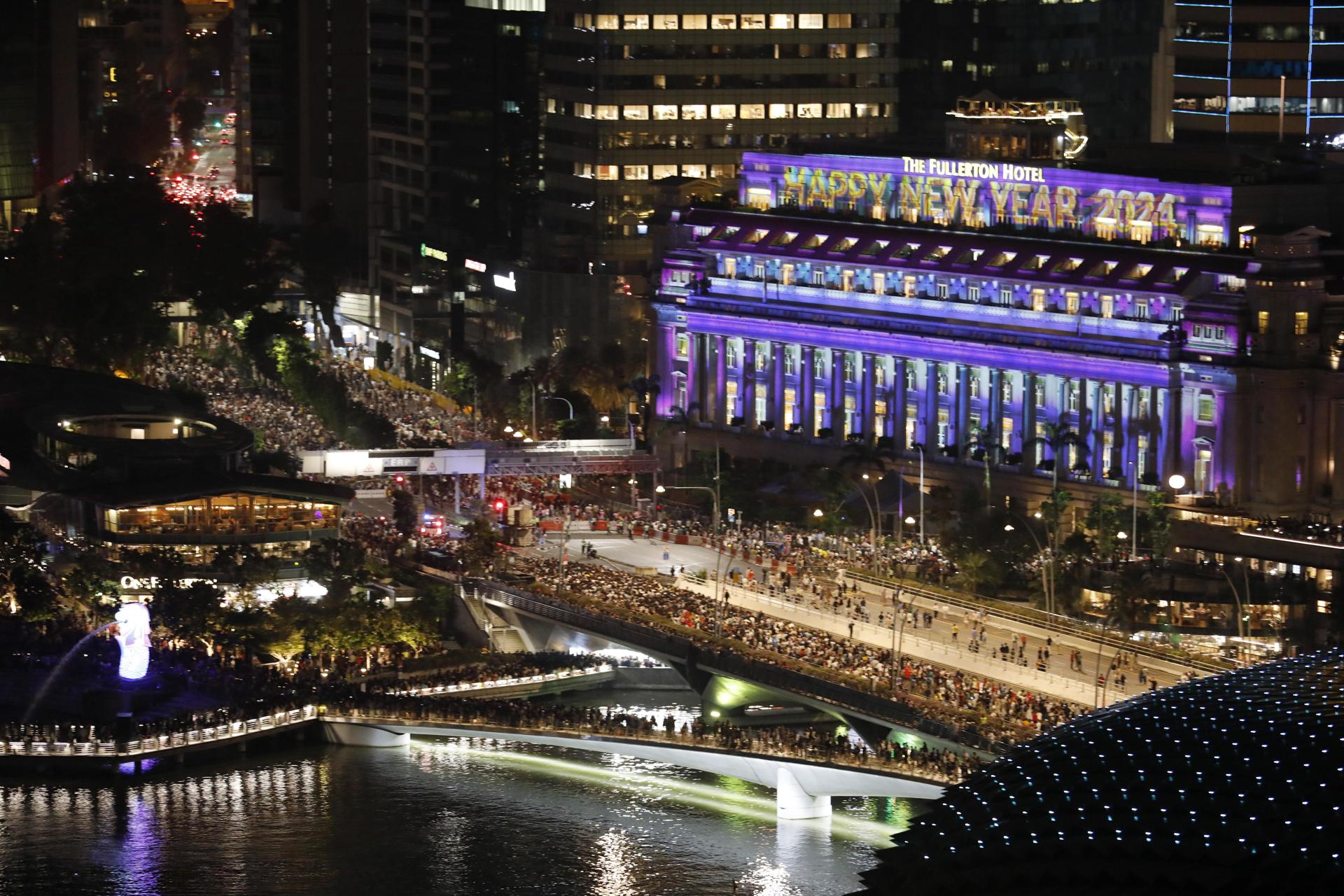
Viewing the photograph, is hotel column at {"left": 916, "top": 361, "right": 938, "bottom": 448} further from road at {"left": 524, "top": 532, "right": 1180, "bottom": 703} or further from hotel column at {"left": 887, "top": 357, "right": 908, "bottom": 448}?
road at {"left": 524, "top": 532, "right": 1180, "bottom": 703}

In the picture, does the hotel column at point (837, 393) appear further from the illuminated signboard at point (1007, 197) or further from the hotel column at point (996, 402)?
Answer: the hotel column at point (996, 402)

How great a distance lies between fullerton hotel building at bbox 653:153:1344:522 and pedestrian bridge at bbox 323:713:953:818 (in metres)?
46.5

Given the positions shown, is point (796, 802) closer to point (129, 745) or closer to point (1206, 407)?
point (129, 745)

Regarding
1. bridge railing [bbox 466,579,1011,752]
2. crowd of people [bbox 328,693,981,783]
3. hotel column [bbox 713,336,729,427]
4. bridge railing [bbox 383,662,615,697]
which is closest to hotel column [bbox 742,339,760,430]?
hotel column [bbox 713,336,729,427]

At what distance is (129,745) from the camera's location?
127 meters

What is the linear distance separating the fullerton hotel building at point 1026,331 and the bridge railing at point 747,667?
1417 inches

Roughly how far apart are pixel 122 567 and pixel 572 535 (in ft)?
94.5

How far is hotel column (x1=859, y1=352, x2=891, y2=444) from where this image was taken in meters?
188

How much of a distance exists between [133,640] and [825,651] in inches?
1185

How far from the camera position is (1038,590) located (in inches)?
5753

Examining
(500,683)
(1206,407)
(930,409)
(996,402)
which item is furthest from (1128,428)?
(500,683)

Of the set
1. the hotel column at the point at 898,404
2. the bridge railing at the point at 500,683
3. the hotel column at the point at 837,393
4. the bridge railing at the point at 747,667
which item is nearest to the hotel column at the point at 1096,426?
the hotel column at the point at 898,404

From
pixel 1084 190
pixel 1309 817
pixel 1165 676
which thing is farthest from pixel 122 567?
pixel 1309 817

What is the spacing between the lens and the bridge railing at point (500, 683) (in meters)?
136
